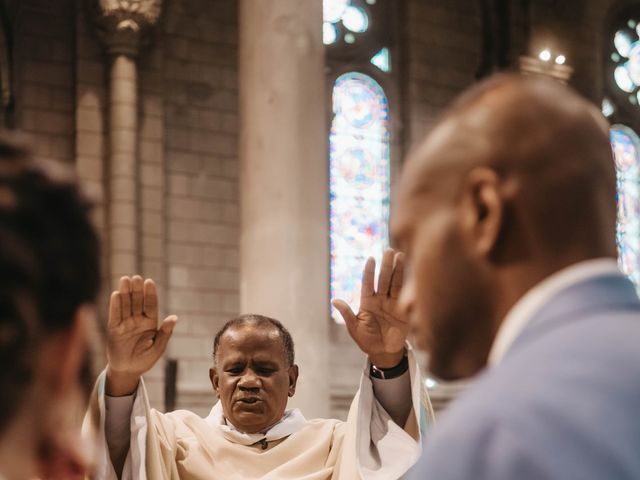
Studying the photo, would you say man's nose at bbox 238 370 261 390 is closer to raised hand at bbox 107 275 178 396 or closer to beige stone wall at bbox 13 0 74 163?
raised hand at bbox 107 275 178 396

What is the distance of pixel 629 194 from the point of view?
567 inches

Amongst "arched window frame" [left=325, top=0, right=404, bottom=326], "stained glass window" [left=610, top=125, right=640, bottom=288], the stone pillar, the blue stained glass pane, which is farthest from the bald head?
"stained glass window" [left=610, top=125, right=640, bottom=288]

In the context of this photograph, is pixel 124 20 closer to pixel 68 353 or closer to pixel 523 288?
pixel 523 288

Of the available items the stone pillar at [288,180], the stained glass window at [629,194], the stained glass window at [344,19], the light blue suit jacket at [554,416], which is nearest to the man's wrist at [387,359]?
the light blue suit jacket at [554,416]

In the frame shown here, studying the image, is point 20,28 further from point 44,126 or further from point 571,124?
point 571,124

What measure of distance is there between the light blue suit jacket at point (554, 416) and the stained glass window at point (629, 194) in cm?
1350

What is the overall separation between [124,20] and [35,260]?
10063mm

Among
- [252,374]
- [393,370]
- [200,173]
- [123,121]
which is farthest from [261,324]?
[200,173]

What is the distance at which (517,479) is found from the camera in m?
0.99

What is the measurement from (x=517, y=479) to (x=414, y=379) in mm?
3026

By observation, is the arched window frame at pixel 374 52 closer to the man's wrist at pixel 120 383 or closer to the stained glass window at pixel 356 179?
the stained glass window at pixel 356 179

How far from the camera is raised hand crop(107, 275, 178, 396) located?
3520mm

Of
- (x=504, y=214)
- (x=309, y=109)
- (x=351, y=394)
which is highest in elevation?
(x=309, y=109)

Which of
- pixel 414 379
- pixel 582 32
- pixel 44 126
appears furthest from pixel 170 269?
pixel 414 379
